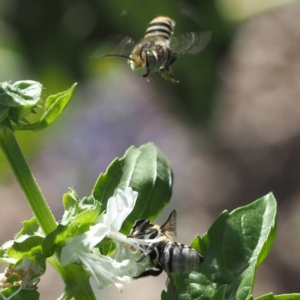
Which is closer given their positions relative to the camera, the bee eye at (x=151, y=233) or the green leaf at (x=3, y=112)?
the green leaf at (x=3, y=112)

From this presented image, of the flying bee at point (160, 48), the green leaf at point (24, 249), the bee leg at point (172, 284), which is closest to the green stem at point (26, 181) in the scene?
the green leaf at point (24, 249)

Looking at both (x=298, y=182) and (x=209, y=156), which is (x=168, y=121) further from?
(x=298, y=182)

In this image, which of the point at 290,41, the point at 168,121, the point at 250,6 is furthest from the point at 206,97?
the point at 290,41

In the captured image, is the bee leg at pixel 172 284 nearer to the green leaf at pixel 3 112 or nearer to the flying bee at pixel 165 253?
the flying bee at pixel 165 253

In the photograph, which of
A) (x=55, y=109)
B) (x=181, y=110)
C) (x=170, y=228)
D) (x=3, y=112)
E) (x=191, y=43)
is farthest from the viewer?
(x=181, y=110)

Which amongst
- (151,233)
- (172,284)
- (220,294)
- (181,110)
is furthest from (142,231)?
(181,110)

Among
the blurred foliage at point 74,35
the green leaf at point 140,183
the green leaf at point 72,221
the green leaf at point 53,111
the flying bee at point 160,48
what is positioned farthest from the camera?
the blurred foliage at point 74,35

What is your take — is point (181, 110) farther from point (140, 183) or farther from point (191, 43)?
point (140, 183)

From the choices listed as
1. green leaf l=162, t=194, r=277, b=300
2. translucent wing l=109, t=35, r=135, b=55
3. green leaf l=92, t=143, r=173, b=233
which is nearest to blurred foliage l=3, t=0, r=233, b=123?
translucent wing l=109, t=35, r=135, b=55
